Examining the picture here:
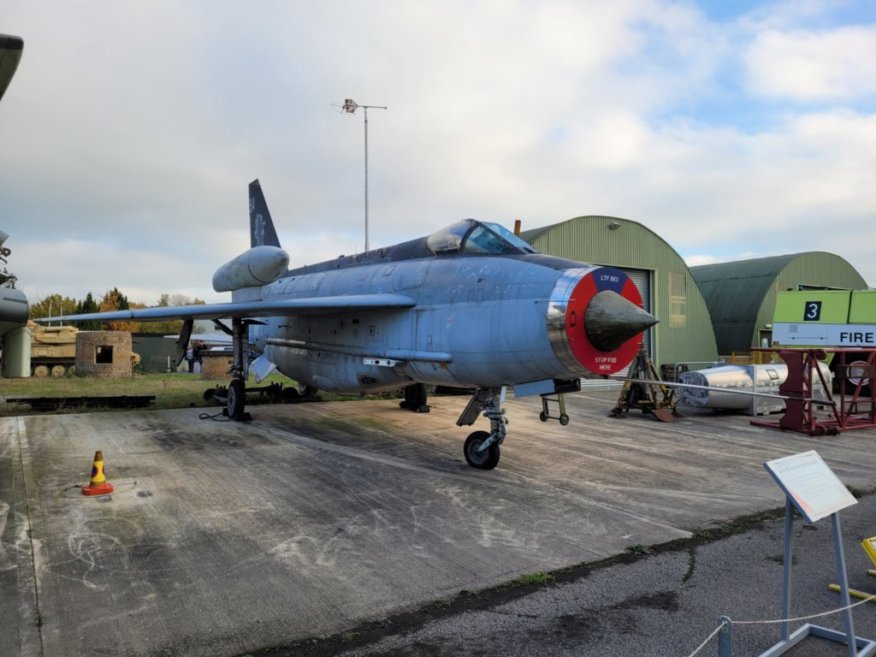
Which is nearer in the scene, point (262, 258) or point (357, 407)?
point (262, 258)

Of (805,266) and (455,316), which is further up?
(805,266)

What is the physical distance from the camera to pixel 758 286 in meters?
27.0

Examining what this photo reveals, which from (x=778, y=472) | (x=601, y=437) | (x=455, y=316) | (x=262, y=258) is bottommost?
(x=601, y=437)

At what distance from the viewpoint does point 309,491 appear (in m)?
6.47

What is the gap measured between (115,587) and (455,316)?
15.1 ft

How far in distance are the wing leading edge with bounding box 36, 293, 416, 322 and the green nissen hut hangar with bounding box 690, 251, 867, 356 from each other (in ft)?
77.6

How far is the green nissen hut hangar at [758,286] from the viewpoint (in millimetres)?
26500

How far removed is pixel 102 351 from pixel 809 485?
2868 centimetres

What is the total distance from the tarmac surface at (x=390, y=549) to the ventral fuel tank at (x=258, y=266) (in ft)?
10.2

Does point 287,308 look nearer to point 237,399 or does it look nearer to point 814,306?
point 237,399

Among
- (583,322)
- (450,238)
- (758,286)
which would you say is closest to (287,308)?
(450,238)

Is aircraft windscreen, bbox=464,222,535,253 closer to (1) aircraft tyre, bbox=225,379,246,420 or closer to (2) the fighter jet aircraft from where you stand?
(2) the fighter jet aircraft

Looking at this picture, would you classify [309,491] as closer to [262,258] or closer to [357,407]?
[262,258]

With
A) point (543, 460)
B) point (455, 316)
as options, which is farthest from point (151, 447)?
point (543, 460)
